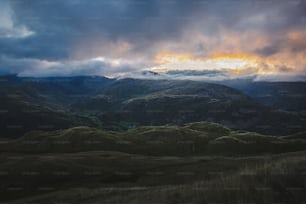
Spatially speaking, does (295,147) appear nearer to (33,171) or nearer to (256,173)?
(33,171)

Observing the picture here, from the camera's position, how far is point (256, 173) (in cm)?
2238

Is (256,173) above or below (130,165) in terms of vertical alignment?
above

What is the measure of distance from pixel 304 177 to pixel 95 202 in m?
14.6

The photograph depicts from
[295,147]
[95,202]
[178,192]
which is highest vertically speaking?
[178,192]

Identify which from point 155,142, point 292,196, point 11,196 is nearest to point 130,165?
point 11,196

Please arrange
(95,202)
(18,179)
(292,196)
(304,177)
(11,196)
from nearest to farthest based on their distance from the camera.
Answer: (292,196) < (304,177) < (95,202) < (11,196) < (18,179)

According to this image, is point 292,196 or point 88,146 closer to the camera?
point 292,196

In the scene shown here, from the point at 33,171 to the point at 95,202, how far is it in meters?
35.9

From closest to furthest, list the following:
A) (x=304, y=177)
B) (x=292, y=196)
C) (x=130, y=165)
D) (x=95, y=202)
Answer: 1. (x=292, y=196)
2. (x=304, y=177)
3. (x=95, y=202)
4. (x=130, y=165)

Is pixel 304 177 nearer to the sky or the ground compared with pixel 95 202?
nearer to the sky

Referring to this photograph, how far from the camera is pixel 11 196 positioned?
1748 inches

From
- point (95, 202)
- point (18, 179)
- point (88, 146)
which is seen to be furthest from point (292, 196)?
point (88, 146)

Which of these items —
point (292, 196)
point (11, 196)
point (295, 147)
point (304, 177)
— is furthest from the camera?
point (295, 147)

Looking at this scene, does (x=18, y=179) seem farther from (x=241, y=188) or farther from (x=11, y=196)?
(x=241, y=188)
